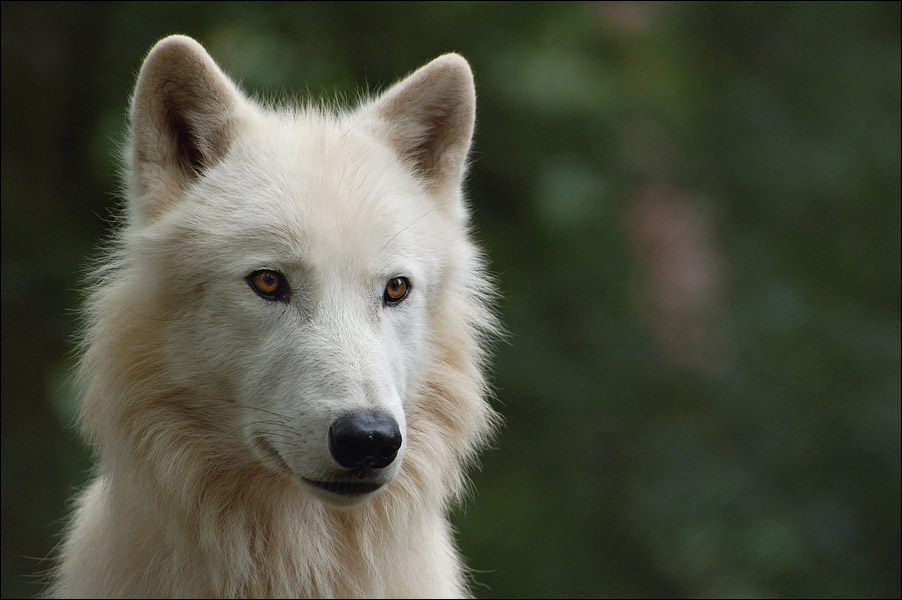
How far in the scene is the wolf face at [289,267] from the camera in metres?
2.95

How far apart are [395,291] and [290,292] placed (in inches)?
15.0

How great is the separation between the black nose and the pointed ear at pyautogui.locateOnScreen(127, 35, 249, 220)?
1183 mm

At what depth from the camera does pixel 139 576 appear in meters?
3.33

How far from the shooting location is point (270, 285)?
3150 mm

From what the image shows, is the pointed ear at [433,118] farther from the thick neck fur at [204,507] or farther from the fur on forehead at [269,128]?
the thick neck fur at [204,507]

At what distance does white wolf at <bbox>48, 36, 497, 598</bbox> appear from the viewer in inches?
122

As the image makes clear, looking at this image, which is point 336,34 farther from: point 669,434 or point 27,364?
point 669,434

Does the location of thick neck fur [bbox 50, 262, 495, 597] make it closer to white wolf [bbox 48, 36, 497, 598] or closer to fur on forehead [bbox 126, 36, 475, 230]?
white wolf [bbox 48, 36, 497, 598]

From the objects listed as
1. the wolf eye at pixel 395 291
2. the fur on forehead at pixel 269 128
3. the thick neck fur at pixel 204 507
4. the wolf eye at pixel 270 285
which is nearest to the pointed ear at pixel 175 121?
the fur on forehead at pixel 269 128

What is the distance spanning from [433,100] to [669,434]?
5.55m

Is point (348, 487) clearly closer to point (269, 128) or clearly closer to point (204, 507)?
point (204, 507)

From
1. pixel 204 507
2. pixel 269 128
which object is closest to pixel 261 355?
pixel 204 507

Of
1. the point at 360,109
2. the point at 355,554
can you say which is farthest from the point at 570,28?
the point at 355,554

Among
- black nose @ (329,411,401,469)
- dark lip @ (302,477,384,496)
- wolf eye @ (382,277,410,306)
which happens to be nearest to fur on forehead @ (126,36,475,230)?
wolf eye @ (382,277,410,306)
